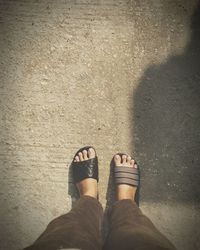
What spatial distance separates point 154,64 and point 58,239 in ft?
5.21

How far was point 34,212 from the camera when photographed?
2326 mm

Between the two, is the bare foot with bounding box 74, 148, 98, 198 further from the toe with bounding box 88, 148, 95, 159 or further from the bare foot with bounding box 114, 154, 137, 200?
the bare foot with bounding box 114, 154, 137, 200

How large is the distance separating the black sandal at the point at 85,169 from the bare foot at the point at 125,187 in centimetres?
18

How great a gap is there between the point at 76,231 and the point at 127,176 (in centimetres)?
84

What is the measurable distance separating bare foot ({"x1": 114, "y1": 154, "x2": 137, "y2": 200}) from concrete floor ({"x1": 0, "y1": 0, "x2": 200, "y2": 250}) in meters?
0.07

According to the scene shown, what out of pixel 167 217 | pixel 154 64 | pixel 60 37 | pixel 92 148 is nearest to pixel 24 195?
pixel 92 148

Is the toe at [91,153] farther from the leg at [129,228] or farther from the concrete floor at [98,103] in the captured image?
the leg at [129,228]

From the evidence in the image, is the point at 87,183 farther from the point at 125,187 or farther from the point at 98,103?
the point at 98,103

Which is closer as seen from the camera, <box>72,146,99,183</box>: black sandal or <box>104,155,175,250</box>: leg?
<box>104,155,175,250</box>: leg

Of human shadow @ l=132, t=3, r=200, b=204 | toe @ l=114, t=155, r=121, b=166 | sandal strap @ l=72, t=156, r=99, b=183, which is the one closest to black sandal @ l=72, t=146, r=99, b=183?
sandal strap @ l=72, t=156, r=99, b=183

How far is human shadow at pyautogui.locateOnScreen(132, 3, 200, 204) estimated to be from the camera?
91.7 inches

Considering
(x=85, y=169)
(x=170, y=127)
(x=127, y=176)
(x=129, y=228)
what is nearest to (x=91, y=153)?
(x=85, y=169)

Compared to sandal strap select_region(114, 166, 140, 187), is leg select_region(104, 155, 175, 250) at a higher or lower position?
lower

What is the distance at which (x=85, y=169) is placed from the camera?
233cm
